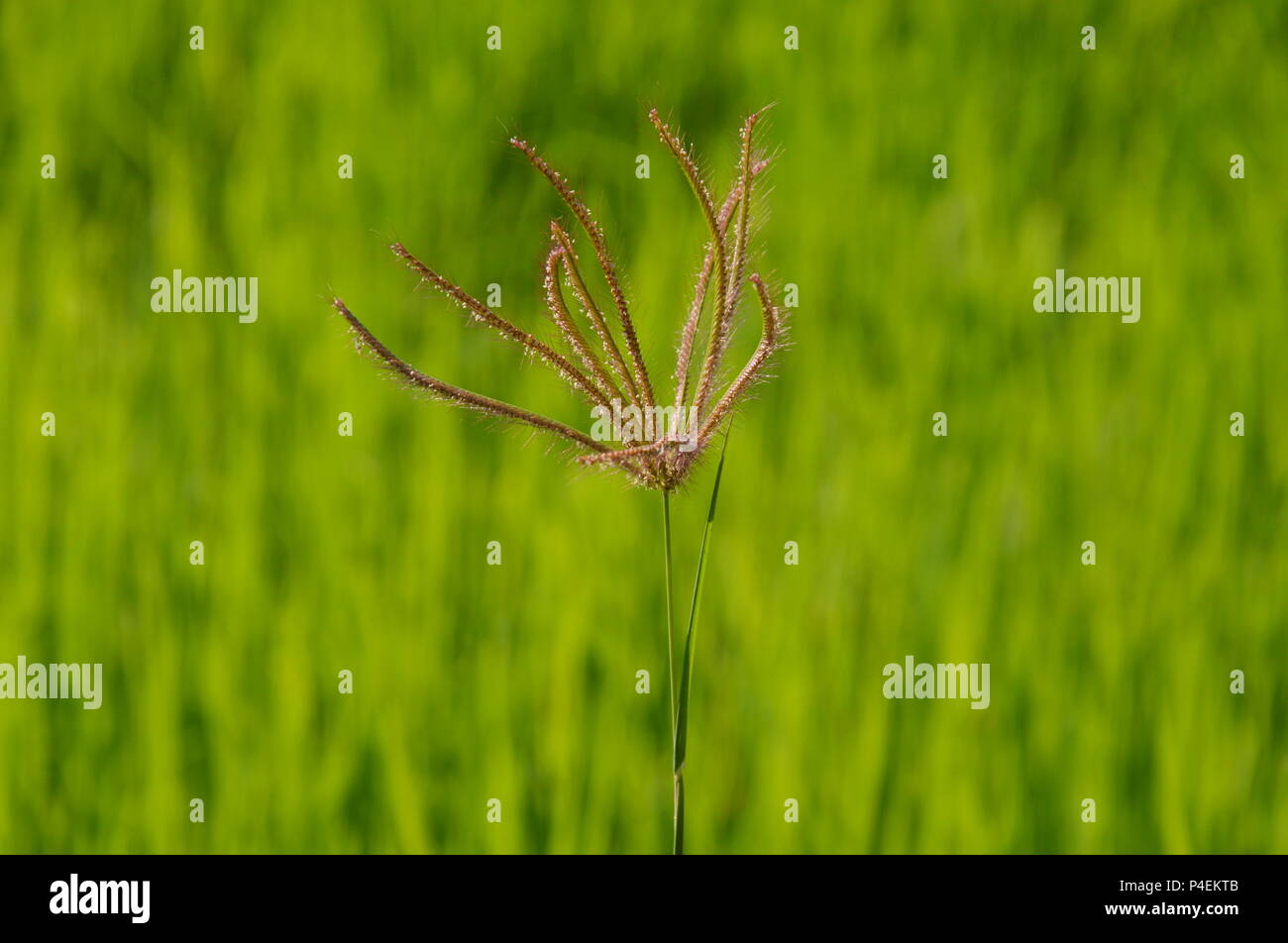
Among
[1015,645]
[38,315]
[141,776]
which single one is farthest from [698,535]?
[38,315]

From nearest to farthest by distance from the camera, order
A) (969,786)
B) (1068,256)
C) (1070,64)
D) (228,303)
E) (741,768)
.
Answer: (969,786), (741,768), (228,303), (1068,256), (1070,64)

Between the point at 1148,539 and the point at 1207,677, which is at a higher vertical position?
the point at 1148,539

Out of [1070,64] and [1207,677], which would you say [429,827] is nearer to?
[1207,677]

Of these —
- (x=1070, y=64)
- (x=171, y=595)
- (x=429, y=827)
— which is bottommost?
(x=429, y=827)

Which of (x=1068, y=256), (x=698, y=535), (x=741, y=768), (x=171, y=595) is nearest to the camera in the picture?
(x=741, y=768)

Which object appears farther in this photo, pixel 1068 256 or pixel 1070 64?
pixel 1070 64

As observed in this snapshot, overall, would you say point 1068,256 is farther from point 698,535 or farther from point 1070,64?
point 698,535
